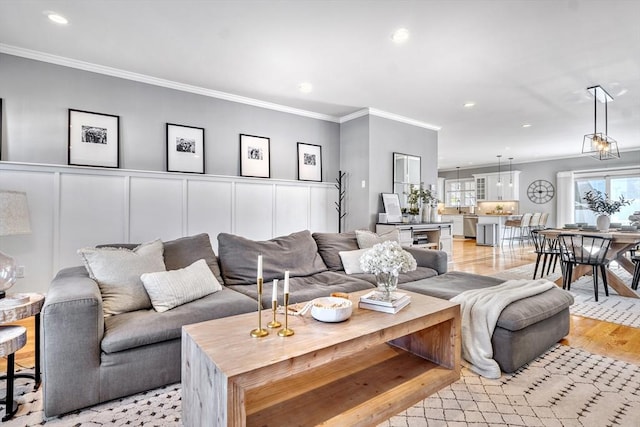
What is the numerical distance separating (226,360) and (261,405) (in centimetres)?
50

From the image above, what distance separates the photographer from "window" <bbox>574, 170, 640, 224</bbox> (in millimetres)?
8648

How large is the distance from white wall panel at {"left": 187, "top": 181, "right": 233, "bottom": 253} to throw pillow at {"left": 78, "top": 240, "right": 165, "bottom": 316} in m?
1.92

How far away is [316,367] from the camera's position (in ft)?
5.53

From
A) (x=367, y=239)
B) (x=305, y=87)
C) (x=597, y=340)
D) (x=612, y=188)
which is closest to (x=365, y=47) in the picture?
(x=305, y=87)

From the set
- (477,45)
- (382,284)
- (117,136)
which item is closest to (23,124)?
(117,136)

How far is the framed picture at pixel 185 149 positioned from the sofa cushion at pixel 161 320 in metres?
2.41

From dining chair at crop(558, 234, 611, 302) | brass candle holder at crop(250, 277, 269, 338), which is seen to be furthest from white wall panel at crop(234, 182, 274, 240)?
dining chair at crop(558, 234, 611, 302)

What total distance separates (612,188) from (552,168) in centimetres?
159

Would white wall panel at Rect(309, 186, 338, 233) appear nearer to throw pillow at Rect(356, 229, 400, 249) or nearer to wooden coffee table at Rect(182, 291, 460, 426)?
throw pillow at Rect(356, 229, 400, 249)

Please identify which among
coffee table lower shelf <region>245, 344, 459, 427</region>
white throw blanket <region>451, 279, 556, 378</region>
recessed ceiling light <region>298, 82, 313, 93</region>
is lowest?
coffee table lower shelf <region>245, 344, 459, 427</region>

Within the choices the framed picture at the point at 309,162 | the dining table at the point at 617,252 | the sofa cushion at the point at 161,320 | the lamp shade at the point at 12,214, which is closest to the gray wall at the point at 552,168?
the dining table at the point at 617,252

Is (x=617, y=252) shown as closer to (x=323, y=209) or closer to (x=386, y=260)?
(x=323, y=209)

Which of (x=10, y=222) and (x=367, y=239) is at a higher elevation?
(x=10, y=222)

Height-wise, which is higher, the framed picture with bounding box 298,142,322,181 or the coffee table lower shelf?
the framed picture with bounding box 298,142,322,181
